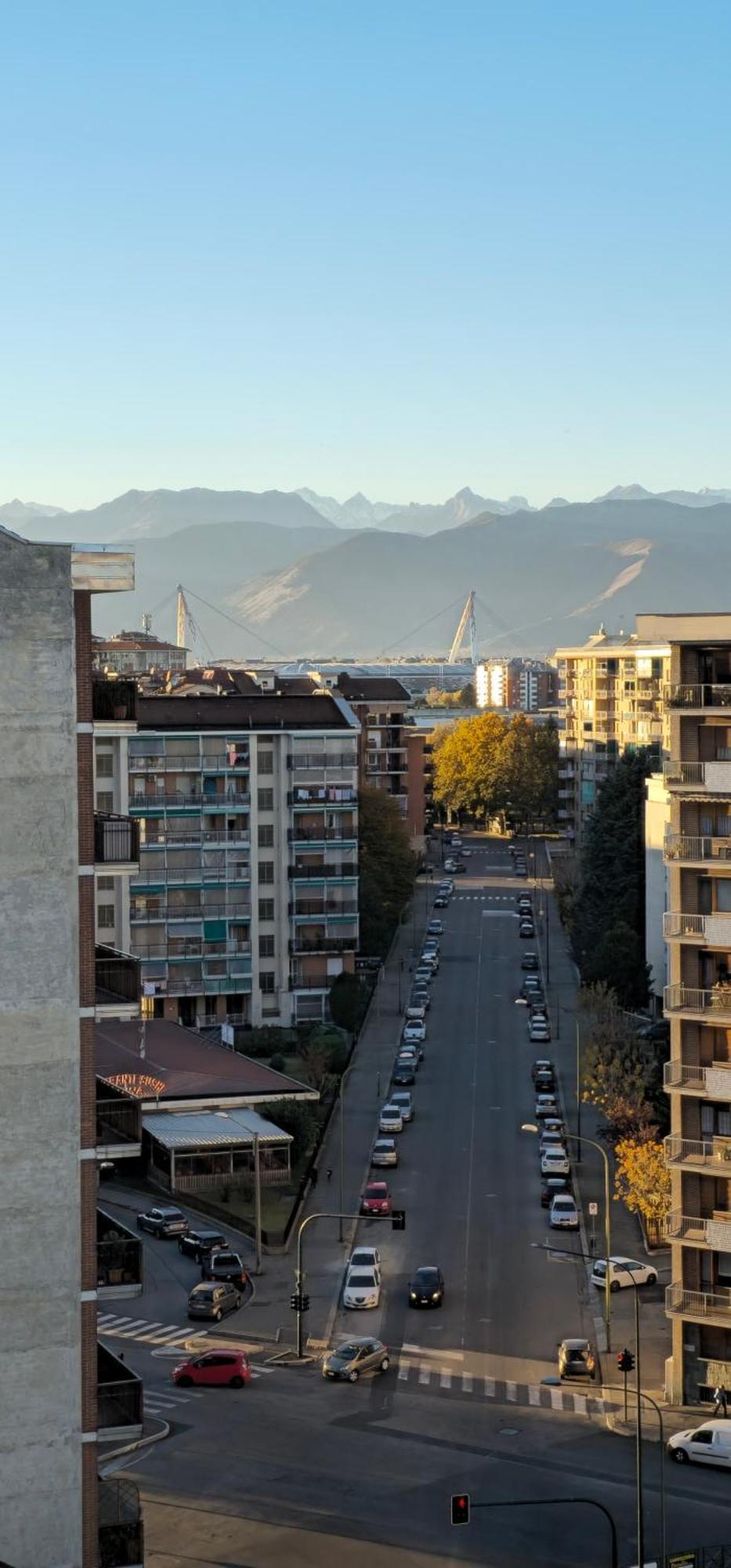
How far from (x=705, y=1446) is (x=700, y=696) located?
14.8 meters

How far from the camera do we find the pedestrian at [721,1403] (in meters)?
39.8

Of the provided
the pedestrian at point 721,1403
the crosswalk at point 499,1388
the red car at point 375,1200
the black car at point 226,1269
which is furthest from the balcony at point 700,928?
the red car at point 375,1200

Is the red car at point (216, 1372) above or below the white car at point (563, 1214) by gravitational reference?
below

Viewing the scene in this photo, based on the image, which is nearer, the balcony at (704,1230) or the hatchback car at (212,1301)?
the balcony at (704,1230)

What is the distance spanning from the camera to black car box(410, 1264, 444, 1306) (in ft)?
158

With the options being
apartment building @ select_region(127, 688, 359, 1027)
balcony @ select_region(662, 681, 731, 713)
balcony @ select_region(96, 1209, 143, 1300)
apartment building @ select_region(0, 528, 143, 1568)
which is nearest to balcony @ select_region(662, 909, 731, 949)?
balcony @ select_region(662, 681, 731, 713)

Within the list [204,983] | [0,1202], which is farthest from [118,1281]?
[204,983]

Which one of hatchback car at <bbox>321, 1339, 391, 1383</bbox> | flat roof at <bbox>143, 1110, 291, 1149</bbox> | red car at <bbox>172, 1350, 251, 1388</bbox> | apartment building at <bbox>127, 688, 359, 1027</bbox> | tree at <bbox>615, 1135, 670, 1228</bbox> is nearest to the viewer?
red car at <bbox>172, 1350, 251, 1388</bbox>

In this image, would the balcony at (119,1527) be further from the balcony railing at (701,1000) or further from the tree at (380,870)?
the tree at (380,870)

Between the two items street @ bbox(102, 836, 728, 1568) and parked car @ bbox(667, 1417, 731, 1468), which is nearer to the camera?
street @ bbox(102, 836, 728, 1568)

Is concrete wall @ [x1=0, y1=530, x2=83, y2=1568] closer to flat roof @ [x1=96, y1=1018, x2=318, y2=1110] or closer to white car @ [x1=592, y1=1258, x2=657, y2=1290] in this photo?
white car @ [x1=592, y1=1258, x2=657, y2=1290]

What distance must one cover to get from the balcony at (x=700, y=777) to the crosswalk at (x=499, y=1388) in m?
13.1

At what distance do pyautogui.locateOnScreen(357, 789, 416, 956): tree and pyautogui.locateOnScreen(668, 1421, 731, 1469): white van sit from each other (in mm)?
61932

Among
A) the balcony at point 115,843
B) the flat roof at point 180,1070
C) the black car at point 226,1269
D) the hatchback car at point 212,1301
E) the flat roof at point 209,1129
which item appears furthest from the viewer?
the flat roof at point 180,1070
